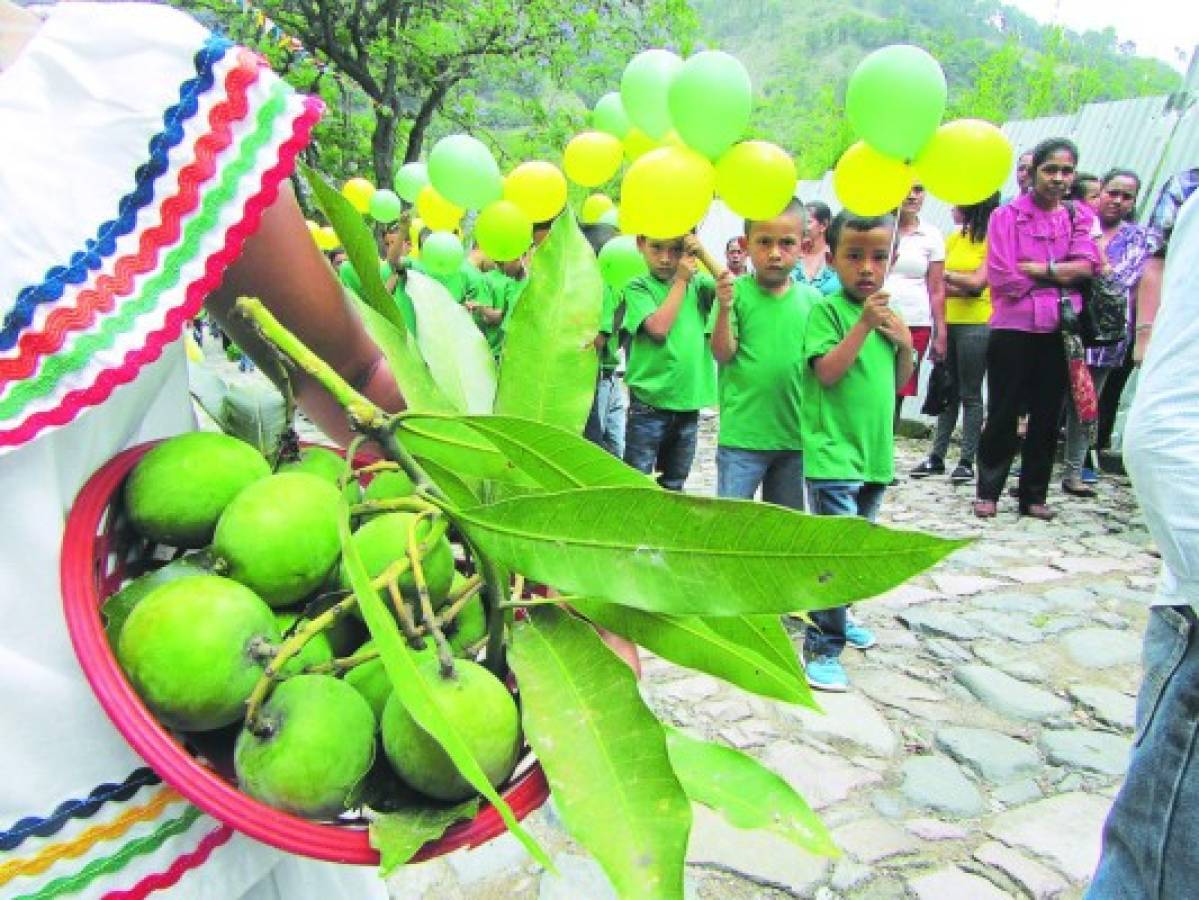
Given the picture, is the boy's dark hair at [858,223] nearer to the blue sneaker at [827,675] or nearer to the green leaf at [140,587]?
the blue sneaker at [827,675]

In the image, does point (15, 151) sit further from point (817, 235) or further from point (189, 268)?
point (817, 235)

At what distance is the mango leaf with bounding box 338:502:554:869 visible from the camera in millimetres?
554

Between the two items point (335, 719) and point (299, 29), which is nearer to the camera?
point (335, 719)

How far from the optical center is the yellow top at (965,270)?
6.18 metres

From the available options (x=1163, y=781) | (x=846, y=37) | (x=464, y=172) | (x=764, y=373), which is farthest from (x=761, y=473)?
(x=846, y=37)

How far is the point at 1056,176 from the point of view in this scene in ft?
17.0

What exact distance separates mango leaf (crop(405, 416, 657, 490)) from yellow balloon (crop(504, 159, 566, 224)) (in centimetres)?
388

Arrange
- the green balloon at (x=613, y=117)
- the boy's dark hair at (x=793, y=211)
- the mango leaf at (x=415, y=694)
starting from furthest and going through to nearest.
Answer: the green balloon at (x=613, y=117), the boy's dark hair at (x=793, y=211), the mango leaf at (x=415, y=694)

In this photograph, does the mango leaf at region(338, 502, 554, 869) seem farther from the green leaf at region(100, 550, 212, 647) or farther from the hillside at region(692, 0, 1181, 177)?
the hillside at region(692, 0, 1181, 177)

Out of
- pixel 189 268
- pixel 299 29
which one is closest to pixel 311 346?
pixel 189 268

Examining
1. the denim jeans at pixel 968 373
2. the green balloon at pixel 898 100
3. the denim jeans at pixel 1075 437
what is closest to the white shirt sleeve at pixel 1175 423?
the green balloon at pixel 898 100

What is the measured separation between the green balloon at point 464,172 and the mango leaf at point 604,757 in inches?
158

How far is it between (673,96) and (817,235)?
3208 millimetres

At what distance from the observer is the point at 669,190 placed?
329 centimetres
